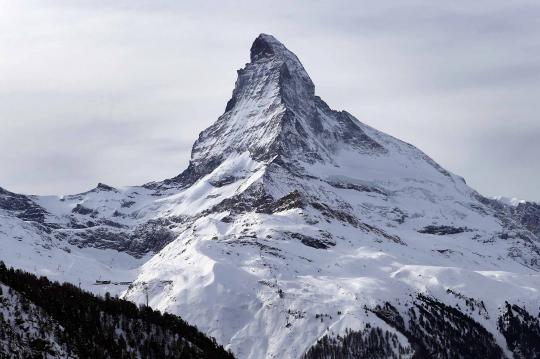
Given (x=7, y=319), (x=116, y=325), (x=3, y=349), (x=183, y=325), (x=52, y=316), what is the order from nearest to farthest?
(x=3, y=349) < (x=7, y=319) < (x=52, y=316) < (x=116, y=325) < (x=183, y=325)

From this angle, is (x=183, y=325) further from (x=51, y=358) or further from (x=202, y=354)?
(x=51, y=358)

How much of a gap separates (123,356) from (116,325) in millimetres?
11383

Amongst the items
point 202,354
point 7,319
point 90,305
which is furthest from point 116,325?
point 7,319

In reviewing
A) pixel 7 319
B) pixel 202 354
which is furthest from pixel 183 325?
pixel 7 319

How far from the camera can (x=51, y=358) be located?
11488 cm

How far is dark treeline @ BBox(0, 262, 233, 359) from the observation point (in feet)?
422

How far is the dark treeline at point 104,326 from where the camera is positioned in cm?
12850

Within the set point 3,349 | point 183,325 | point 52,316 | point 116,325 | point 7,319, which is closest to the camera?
point 3,349

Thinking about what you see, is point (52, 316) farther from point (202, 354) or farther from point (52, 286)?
point (202, 354)

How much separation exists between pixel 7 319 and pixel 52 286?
1190 inches

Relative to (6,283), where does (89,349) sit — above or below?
below

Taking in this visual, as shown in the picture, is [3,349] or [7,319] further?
[7,319]

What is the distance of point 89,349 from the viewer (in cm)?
12575

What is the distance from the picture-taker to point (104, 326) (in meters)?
142
